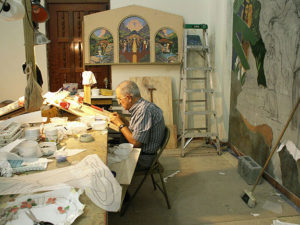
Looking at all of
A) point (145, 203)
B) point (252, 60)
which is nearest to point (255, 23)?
point (252, 60)

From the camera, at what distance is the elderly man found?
2502mm

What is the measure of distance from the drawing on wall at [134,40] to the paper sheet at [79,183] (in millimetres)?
3626

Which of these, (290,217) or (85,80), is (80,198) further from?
(85,80)

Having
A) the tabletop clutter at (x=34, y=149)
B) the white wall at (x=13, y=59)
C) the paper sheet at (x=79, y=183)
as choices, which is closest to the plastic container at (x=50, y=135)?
the tabletop clutter at (x=34, y=149)

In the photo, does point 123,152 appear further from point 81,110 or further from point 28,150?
point 81,110

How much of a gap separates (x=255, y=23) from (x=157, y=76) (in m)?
2.06

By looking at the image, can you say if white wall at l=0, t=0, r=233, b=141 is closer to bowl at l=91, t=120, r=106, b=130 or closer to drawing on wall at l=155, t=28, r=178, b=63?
drawing on wall at l=155, t=28, r=178, b=63

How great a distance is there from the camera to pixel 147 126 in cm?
249

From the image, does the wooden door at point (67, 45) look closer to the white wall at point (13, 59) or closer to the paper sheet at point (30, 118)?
the white wall at point (13, 59)

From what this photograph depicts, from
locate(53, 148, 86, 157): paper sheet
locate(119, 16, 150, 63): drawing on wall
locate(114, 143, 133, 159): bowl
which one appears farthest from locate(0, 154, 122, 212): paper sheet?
locate(119, 16, 150, 63): drawing on wall

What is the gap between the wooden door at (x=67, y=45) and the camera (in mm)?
5203

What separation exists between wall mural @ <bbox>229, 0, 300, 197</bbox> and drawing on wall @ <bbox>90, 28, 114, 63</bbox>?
221 centimetres

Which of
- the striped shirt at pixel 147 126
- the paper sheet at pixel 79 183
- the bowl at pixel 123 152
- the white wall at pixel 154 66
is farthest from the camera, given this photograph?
the white wall at pixel 154 66

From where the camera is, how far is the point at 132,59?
16.3 ft
